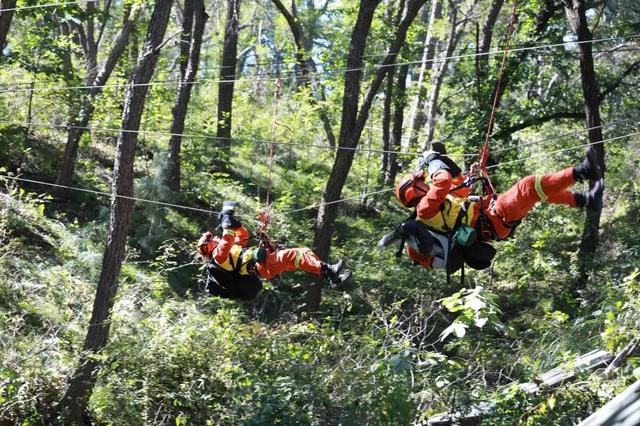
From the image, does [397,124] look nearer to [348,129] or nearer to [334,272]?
[348,129]

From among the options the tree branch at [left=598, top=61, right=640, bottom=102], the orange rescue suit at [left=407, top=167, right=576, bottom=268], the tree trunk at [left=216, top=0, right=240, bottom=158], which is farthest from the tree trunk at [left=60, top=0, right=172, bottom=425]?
the tree trunk at [left=216, top=0, right=240, bottom=158]

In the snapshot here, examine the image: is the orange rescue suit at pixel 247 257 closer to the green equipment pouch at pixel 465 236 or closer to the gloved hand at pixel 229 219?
the gloved hand at pixel 229 219

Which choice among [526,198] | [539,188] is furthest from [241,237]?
[539,188]

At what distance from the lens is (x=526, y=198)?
6.96 metres

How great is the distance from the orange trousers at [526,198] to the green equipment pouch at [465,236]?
0.21 m

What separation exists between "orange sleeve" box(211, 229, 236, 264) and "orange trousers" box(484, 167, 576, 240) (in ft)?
9.86

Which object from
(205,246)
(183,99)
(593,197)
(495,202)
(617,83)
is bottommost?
(205,246)

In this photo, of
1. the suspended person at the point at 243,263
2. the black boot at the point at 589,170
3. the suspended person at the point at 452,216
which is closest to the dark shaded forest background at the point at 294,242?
the suspended person at the point at 243,263

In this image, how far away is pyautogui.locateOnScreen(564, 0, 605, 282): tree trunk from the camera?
519 inches

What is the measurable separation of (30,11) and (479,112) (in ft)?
27.2

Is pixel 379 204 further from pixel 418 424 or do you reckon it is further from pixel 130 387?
pixel 418 424

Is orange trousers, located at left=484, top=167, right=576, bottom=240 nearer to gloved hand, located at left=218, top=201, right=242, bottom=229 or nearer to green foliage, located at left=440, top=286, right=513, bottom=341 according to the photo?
green foliage, located at left=440, top=286, right=513, bottom=341

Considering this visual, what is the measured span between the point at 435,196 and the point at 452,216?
0.38 metres

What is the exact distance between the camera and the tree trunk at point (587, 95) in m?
13.2
